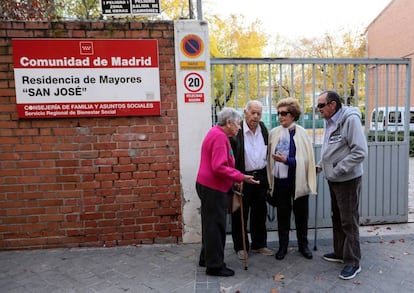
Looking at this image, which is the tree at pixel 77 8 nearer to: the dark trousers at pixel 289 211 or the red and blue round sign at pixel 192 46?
the red and blue round sign at pixel 192 46

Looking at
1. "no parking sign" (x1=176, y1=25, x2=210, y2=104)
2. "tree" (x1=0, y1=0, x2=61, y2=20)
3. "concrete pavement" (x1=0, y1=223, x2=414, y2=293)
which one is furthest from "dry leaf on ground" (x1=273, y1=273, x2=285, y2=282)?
"tree" (x1=0, y1=0, x2=61, y2=20)

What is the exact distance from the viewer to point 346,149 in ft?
11.6

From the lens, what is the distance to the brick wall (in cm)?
422

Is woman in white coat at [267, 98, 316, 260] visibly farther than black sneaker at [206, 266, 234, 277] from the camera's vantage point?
Yes

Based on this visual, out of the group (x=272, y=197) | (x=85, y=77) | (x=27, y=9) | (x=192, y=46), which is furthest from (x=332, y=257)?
(x=27, y=9)

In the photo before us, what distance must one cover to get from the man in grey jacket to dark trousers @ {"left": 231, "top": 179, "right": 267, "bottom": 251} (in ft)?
2.67

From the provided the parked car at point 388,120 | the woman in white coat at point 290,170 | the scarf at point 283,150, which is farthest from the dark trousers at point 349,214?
the parked car at point 388,120

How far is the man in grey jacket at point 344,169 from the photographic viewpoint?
3490 mm

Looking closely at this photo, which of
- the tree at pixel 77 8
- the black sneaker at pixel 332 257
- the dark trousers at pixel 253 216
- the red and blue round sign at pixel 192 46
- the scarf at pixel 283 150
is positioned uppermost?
the tree at pixel 77 8

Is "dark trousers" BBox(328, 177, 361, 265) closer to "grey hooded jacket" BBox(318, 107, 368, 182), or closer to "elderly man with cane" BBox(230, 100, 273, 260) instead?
"grey hooded jacket" BBox(318, 107, 368, 182)

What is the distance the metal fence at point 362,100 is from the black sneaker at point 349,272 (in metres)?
1.17

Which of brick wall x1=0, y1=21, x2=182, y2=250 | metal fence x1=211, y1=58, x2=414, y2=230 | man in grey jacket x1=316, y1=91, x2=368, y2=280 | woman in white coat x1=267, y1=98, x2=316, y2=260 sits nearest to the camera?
man in grey jacket x1=316, y1=91, x2=368, y2=280

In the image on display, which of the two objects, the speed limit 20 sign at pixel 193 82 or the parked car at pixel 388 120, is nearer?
the speed limit 20 sign at pixel 193 82

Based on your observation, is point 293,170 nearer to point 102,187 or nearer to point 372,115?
point 372,115
